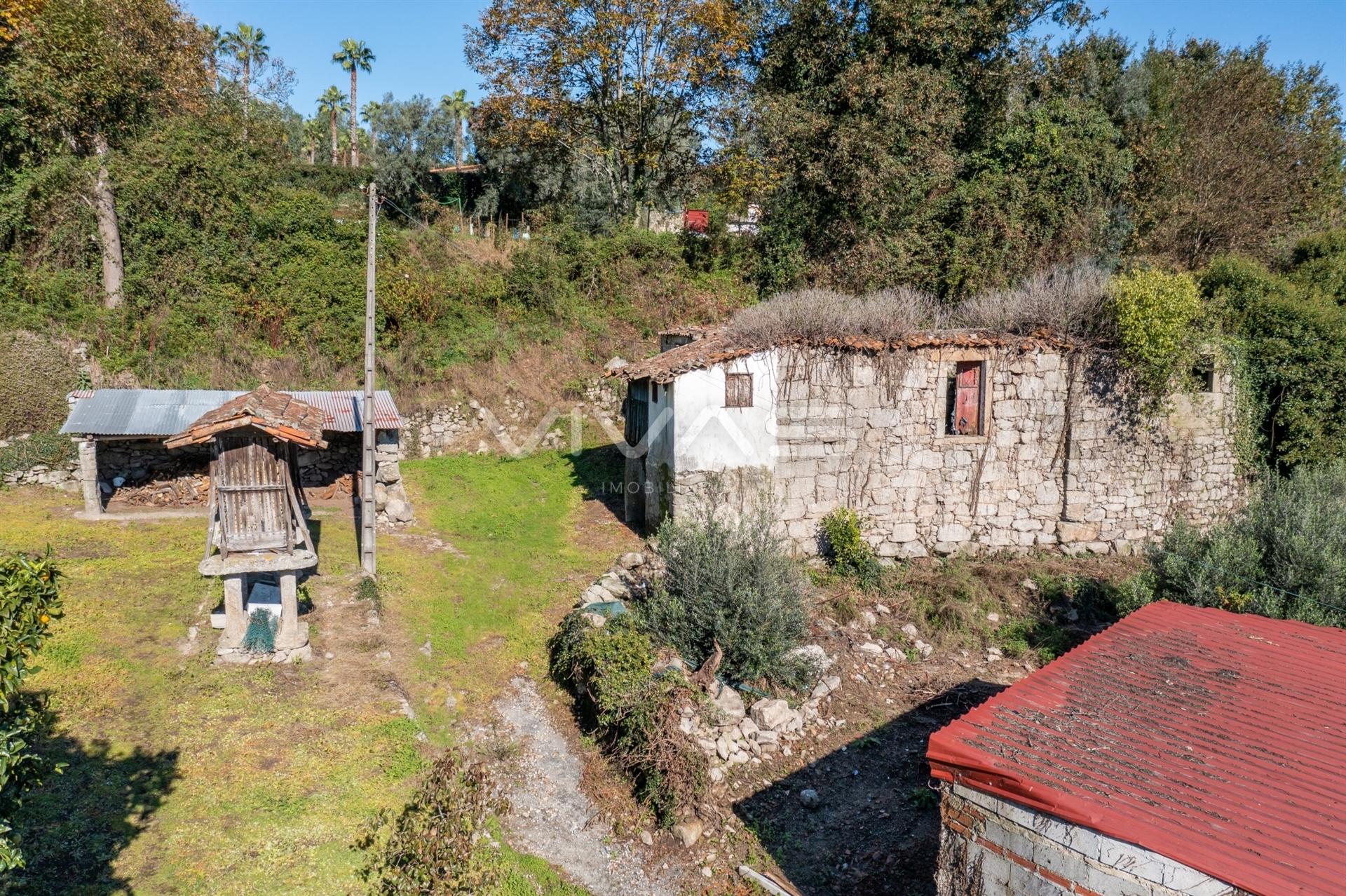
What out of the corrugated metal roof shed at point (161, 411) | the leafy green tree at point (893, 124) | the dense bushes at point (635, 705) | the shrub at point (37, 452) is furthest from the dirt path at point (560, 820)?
the leafy green tree at point (893, 124)

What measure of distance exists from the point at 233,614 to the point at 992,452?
12787mm

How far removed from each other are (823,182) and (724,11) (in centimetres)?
595

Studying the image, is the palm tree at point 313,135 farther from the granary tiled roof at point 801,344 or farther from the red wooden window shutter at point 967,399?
the red wooden window shutter at point 967,399

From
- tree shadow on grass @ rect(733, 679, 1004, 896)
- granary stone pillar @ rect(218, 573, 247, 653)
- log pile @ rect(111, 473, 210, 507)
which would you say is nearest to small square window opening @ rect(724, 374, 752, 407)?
tree shadow on grass @ rect(733, 679, 1004, 896)

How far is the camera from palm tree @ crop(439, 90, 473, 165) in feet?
116

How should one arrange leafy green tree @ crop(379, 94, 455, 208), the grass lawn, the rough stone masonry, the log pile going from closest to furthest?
the grass lawn, the rough stone masonry, the log pile, leafy green tree @ crop(379, 94, 455, 208)

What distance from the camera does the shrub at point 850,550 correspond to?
13.6 meters

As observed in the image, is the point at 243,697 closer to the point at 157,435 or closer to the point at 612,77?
the point at 157,435

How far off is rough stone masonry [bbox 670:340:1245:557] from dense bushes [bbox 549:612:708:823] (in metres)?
3.96

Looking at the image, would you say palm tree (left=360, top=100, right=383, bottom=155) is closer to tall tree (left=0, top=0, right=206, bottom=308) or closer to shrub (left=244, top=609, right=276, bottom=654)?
tall tree (left=0, top=0, right=206, bottom=308)

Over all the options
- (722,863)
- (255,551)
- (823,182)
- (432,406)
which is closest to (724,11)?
(823,182)

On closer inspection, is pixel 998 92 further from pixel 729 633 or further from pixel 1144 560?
pixel 729 633

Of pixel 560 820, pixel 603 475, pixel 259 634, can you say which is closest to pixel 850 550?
pixel 603 475

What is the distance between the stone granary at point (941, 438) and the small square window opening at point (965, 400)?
3cm
